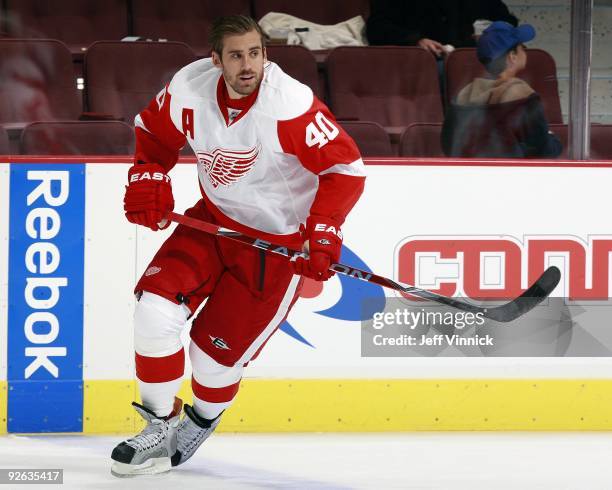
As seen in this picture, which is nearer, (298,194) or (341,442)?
(298,194)

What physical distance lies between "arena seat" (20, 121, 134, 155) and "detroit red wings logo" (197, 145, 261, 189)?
0.76 metres

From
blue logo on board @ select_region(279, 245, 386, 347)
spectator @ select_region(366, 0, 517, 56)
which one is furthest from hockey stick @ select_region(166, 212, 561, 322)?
spectator @ select_region(366, 0, 517, 56)

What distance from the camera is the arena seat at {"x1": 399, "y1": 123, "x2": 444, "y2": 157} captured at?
3.55 meters

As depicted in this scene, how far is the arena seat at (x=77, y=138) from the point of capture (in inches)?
135

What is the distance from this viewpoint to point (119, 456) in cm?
276

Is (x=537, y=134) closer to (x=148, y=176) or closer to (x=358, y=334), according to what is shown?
(x=358, y=334)

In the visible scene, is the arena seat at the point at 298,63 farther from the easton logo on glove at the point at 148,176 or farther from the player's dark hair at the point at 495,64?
the easton logo on glove at the point at 148,176

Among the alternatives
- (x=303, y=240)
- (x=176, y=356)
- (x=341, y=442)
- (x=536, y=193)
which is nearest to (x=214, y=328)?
(x=176, y=356)

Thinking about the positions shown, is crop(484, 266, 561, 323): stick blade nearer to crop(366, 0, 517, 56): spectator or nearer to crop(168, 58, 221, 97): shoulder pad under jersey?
crop(366, 0, 517, 56): spectator

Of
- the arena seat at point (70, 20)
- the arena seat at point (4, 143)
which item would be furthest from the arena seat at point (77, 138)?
the arena seat at point (70, 20)

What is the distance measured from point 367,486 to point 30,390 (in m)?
1.14

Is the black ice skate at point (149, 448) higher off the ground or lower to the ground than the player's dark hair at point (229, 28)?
lower

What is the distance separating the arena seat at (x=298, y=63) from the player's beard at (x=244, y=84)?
3.33 feet

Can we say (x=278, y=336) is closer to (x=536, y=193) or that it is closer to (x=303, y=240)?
(x=303, y=240)
